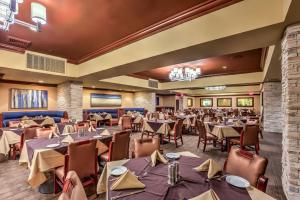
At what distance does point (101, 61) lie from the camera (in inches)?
224

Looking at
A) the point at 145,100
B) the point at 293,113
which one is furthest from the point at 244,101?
the point at 293,113

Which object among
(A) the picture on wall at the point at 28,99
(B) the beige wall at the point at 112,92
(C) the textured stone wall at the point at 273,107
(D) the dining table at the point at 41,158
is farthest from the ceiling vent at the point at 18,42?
(C) the textured stone wall at the point at 273,107

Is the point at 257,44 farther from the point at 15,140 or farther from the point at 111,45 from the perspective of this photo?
the point at 15,140

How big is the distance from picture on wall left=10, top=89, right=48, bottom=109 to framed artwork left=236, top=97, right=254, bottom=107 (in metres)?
17.9

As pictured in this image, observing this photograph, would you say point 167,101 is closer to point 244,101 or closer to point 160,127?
point 244,101

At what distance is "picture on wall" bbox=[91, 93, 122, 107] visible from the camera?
37.9 feet

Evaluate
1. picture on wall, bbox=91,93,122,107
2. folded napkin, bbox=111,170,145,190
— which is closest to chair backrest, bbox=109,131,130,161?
folded napkin, bbox=111,170,145,190

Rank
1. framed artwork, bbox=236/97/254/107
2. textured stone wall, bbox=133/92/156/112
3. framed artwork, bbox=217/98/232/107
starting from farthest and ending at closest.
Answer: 1. framed artwork, bbox=217/98/232/107
2. framed artwork, bbox=236/97/254/107
3. textured stone wall, bbox=133/92/156/112

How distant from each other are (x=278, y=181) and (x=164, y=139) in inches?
158

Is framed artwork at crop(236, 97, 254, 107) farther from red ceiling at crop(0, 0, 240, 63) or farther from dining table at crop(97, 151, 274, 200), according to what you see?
dining table at crop(97, 151, 274, 200)

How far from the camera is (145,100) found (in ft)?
45.2

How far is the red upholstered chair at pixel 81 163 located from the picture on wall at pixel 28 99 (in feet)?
23.8

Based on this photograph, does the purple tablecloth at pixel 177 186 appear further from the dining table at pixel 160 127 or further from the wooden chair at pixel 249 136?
the dining table at pixel 160 127

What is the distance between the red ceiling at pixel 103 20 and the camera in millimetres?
2971
